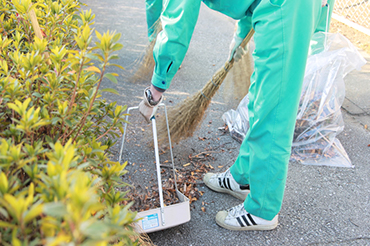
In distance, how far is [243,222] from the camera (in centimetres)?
192

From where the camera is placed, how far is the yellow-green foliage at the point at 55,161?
544mm

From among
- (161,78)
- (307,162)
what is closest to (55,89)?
(161,78)

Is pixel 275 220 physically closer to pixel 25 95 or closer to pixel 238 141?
pixel 238 141

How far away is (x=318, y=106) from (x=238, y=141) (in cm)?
76

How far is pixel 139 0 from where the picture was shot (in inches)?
263

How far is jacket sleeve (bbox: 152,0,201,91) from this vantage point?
1.54 metres

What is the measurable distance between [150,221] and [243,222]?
2.01ft

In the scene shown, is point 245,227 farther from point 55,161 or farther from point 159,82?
point 55,161

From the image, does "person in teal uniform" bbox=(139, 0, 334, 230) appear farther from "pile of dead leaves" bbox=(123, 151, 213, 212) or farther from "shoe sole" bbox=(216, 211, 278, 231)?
"pile of dead leaves" bbox=(123, 151, 213, 212)

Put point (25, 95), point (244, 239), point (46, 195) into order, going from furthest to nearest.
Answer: point (244, 239)
point (25, 95)
point (46, 195)

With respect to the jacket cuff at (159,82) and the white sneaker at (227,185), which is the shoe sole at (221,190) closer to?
the white sneaker at (227,185)

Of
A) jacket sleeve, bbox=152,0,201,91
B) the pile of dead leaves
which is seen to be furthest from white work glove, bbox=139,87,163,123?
the pile of dead leaves

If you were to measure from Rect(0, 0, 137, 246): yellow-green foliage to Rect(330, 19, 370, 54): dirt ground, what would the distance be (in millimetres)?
4599

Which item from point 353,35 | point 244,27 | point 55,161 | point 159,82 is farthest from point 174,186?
point 353,35
